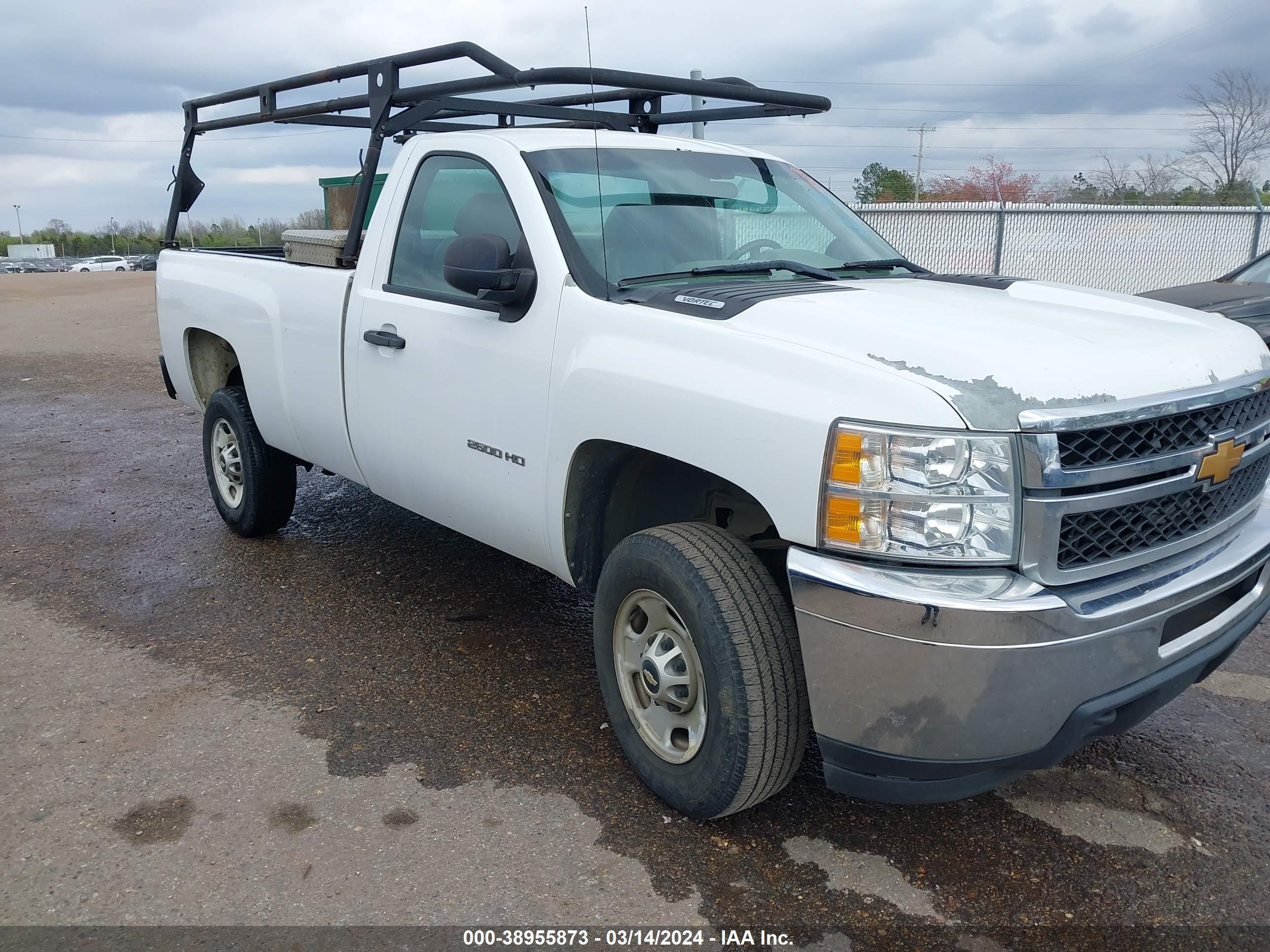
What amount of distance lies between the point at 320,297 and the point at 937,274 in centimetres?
257

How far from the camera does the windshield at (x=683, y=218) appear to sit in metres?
3.55

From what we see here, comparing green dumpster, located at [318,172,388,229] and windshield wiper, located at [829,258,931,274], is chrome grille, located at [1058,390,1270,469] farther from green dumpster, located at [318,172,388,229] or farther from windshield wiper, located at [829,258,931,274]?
green dumpster, located at [318,172,388,229]

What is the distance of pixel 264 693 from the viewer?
396cm

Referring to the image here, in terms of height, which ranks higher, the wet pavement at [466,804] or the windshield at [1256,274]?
the windshield at [1256,274]

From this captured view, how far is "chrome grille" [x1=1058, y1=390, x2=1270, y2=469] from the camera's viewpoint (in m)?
2.48

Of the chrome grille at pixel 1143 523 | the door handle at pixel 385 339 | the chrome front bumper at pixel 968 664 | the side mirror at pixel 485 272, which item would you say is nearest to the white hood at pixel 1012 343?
the chrome grille at pixel 1143 523

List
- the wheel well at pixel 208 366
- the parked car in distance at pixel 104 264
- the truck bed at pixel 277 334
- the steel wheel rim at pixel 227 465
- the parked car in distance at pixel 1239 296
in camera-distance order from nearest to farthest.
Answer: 1. the truck bed at pixel 277 334
2. the steel wheel rim at pixel 227 465
3. the wheel well at pixel 208 366
4. the parked car in distance at pixel 1239 296
5. the parked car in distance at pixel 104 264

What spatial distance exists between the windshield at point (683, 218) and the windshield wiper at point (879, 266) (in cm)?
3

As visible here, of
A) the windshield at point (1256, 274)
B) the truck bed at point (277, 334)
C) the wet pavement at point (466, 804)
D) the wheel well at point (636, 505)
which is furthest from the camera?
the windshield at point (1256, 274)

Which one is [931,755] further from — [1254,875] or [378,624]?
[378,624]

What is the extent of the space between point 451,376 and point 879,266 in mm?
1660

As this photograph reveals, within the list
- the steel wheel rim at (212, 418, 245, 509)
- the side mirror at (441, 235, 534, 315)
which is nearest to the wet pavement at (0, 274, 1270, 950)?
the steel wheel rim at (212, 418, 245, 509)

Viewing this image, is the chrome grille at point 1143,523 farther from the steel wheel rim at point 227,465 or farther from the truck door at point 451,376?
the steel wheel rim at point 227,465

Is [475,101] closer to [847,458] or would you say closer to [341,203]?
[341,203]
